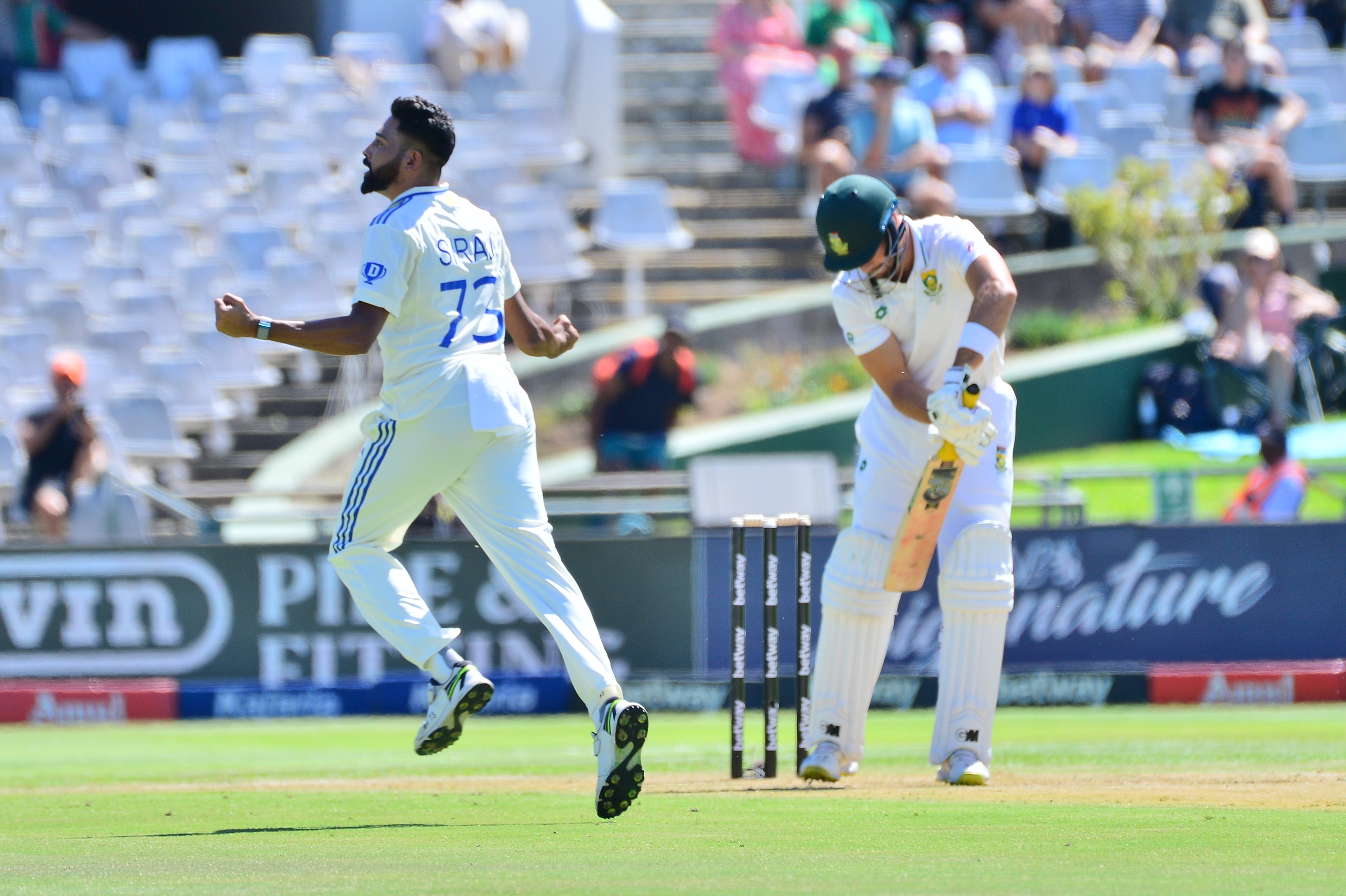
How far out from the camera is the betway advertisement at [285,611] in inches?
453

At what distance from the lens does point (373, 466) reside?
556 cm

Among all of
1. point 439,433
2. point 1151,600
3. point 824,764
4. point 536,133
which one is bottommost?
point 1151,600

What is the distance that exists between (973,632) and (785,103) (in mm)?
11653

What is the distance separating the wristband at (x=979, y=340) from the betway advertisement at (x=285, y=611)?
563 centimetres

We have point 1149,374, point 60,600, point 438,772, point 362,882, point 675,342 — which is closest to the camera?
point 362,882

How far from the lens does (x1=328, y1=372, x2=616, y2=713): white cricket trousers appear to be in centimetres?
551

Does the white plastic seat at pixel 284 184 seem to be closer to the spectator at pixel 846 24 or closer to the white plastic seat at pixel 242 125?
the white plastic seat at pixel 242 125

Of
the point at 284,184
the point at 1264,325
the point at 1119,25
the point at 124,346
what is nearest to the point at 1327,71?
the point at 1119,25

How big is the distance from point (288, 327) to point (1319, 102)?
14675 millimetres

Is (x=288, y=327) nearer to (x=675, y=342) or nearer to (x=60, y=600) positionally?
(x=60, y=600)

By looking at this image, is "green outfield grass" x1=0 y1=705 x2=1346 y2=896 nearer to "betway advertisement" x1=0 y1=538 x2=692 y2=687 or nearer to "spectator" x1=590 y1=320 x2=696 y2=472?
"betway advertisement" x1=0 y1=538 x2=692 y2=687

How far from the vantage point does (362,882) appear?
435 centimetres

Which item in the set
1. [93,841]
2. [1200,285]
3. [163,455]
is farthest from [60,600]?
[1200,285]

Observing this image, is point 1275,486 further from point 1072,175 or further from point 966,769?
point 966,769
